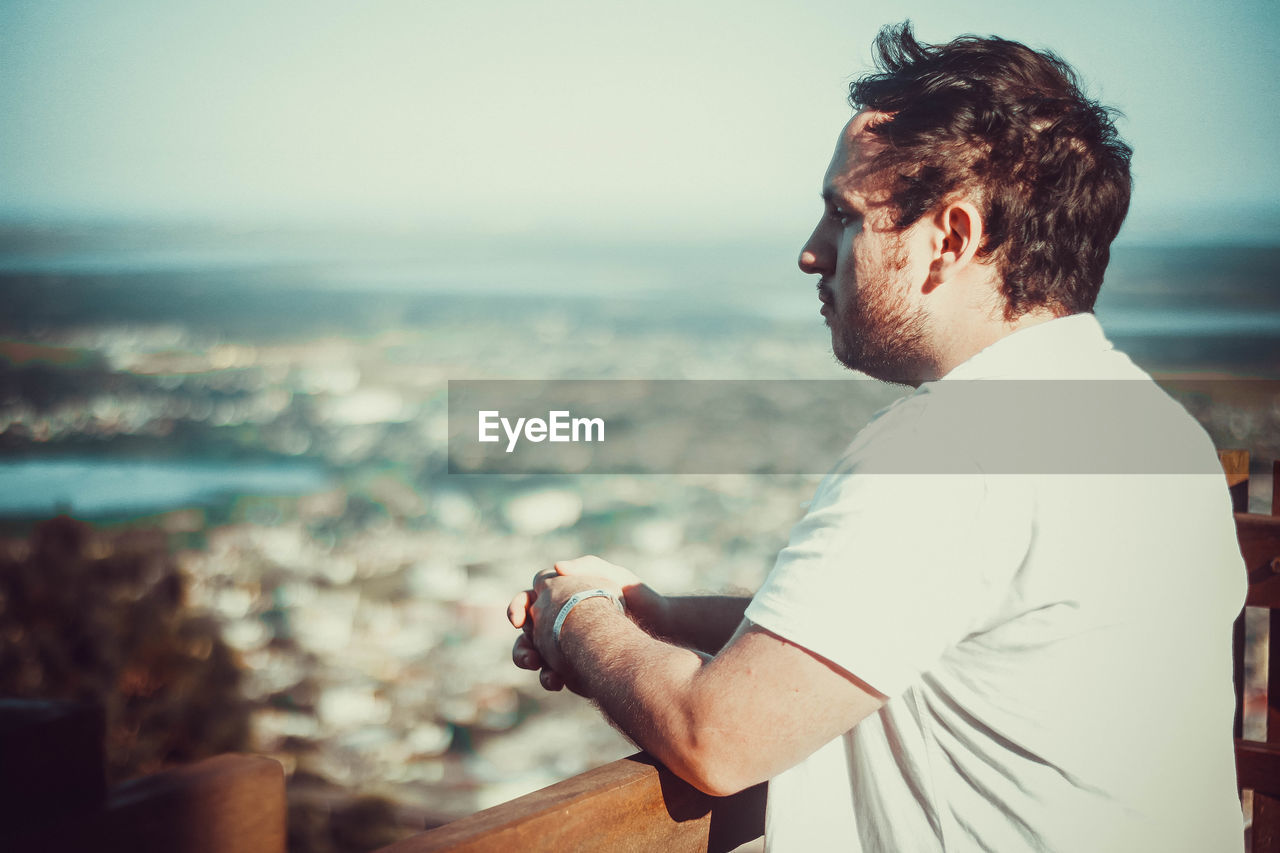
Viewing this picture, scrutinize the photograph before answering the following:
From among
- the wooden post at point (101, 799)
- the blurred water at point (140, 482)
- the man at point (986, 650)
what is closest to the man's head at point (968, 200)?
the man at point (986, 650)

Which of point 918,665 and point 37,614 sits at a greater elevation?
Result: point 918,665

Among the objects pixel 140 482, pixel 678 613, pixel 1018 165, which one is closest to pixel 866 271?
pixel 1018 165

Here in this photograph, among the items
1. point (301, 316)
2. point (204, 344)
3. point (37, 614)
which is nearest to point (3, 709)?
point (37, 614)

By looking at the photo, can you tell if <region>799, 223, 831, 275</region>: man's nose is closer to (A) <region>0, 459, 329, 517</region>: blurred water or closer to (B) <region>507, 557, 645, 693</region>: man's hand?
(B) <region>507, 557, 645, 693</region>: man's hand

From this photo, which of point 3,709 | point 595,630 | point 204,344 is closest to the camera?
point 3,709

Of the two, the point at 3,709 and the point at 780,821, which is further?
the point at 780,821

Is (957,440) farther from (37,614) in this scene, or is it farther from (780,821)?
(37,614)

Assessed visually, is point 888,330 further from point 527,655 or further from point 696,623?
point 527,655

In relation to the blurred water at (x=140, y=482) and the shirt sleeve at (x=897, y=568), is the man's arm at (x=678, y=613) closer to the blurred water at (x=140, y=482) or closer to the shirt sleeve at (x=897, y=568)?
the shirt sleeve at (x=897, y=568)
